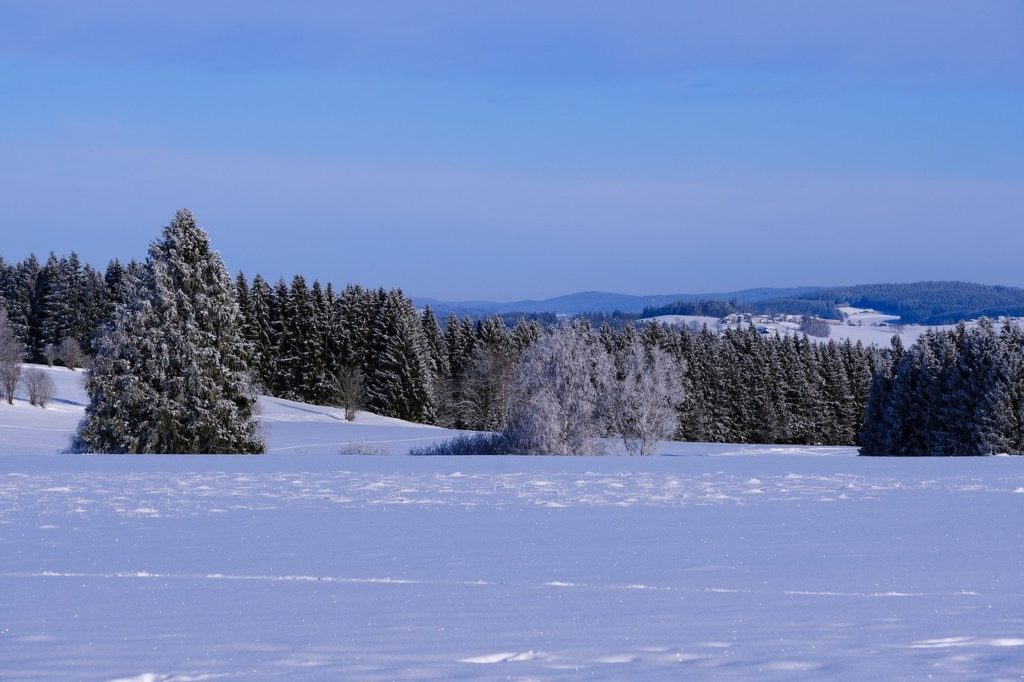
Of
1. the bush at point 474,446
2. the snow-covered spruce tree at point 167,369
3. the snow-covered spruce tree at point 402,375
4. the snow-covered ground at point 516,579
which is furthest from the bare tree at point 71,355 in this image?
the snow-covered ground at point 516,579

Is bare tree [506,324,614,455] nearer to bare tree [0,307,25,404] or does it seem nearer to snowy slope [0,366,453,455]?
snowy slope [0,366,453,455]

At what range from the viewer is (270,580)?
904 centimetres

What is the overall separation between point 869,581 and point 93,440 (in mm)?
27671

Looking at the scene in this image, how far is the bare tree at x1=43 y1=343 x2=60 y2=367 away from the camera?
241ft

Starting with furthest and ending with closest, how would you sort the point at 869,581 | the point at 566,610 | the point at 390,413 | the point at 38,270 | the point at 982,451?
the point at 38,270, the point at 390,413, the point at 982,451, the point at 869,581, the point at 566,610

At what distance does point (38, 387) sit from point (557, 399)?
1165 inches

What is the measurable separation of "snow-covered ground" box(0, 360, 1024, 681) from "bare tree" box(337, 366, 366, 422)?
4724cm

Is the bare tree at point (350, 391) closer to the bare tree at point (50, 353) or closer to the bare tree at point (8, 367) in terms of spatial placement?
the bare tree at point (8, 367)

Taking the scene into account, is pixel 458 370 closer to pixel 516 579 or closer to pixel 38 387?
pixel 38 387

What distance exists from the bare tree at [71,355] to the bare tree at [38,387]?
1651cm

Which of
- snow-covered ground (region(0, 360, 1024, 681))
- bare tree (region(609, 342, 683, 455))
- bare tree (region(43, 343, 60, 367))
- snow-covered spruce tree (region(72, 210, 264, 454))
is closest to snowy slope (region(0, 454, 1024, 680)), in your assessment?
snow-covered ground (region(0, 360, 1024, 681))

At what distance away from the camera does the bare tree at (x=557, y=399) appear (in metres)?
39.8

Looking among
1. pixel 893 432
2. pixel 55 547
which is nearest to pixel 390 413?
pixel 893 432

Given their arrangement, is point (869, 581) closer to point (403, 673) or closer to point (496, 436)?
point (403, 673)
